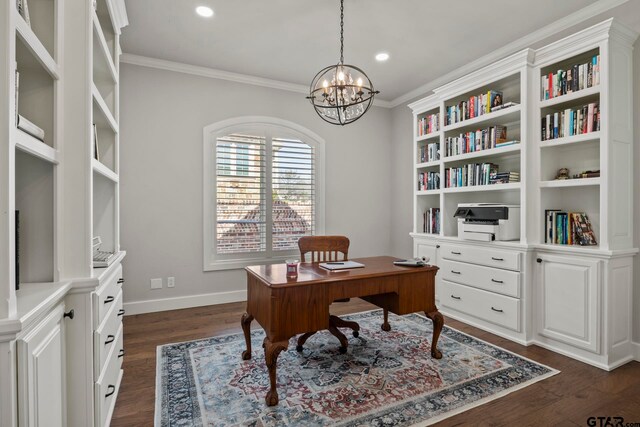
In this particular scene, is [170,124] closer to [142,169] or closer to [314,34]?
[142,169]

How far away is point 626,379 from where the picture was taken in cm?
230

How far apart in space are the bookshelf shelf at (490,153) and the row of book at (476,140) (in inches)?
2.8

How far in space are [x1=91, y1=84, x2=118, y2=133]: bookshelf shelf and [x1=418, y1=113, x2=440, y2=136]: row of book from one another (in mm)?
3248

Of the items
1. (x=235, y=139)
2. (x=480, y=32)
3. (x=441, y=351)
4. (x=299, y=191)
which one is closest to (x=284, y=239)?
(x=299, y=191)

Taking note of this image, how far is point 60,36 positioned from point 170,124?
2515 millimetres

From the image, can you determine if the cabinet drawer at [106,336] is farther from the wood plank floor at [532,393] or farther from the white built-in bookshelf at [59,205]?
the wood plank floor at [532,393]

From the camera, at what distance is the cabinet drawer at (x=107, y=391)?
152 centimetres

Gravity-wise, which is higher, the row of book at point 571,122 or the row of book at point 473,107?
the row of book at point 473,107

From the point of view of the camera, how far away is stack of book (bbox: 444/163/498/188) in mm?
3340

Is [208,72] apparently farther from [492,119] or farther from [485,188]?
[485,188]

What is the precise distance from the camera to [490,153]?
3.25 meters

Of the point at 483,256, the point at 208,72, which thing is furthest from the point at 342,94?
the point at 208,72

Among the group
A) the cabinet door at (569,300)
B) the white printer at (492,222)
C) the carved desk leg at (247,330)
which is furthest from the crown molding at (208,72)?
the cabinet door at (569,300)

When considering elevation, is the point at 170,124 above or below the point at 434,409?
above
